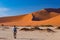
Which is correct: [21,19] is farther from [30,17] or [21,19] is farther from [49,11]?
[49,11]

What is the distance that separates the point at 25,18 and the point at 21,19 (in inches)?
90.0

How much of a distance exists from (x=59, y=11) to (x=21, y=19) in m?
26.3

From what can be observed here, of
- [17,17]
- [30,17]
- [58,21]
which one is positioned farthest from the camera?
[17,17]

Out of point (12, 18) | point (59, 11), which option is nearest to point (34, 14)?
point (12, 18)

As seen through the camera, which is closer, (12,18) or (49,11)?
(12,18)

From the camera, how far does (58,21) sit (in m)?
87.1

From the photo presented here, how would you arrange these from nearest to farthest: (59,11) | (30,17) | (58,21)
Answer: (58,21) → (30,17) → (59,11)

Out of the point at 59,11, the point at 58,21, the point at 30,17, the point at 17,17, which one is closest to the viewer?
the point at 58,21

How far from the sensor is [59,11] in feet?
401

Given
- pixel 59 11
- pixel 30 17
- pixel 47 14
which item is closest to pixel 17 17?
pixel 30 17

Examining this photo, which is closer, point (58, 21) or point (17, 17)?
point (58, 21)

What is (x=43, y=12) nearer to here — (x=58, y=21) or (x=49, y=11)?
(x=49, y=11)

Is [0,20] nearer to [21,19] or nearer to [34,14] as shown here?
[21,19]

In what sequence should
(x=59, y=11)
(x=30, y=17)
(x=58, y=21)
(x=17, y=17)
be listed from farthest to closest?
(x=59, y=11) < (x=17, y=17) < (x=30, y=17) < (x=58, y=21)
